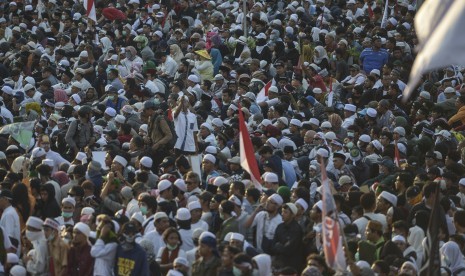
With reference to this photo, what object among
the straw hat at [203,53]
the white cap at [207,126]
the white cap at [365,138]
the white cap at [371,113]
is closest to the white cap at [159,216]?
the white cap at [365,138]

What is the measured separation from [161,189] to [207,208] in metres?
0.63

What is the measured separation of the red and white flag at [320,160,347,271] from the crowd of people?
188 millimetres

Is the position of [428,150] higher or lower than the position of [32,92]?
lower

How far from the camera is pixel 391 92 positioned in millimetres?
24656

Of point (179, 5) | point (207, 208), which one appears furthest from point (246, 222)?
point (179, 5)

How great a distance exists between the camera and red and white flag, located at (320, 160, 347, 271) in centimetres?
1262

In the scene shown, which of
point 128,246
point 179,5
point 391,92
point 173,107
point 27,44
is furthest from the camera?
point 179,5

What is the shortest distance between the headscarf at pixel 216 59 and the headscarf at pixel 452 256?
45.1 ft

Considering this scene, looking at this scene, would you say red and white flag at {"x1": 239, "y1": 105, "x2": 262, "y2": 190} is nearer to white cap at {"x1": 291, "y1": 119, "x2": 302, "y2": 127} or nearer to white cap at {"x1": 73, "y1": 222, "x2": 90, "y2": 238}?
white cap at {"x1": 73, "y1": 222, "x2": 90, "y2": 238}

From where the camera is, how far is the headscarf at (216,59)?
2820cm

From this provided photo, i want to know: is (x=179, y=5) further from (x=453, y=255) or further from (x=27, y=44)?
(x=453, y=255)

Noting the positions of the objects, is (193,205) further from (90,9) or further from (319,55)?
(90,9)

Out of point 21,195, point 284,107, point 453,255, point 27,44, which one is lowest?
point 453,255

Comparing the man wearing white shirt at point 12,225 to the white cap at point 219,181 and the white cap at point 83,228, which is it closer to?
the white cap at point 83,228
